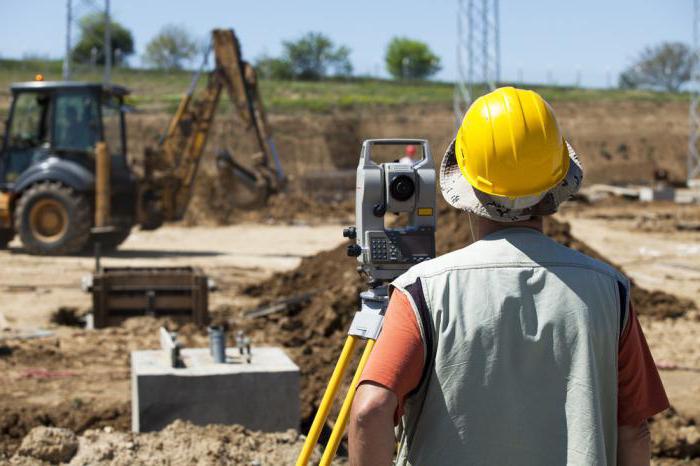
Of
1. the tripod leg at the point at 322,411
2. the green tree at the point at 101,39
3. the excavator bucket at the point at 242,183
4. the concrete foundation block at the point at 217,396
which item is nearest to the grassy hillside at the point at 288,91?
the green tree at the point at 101,39

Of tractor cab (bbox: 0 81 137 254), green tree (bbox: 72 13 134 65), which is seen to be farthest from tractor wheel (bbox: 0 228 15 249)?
green tree (bbox: 72 13 134 65)

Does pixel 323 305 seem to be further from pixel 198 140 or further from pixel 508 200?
pixel 198 140

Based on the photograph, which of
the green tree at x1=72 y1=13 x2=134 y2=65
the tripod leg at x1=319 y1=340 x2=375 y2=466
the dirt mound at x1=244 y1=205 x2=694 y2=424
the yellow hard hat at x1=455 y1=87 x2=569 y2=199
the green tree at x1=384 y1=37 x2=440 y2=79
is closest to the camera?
the yellow hard hat at x1=455 y1=87 x2=569 y2=199

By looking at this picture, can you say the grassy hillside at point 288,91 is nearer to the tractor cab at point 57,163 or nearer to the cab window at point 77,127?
the tractor cab at point 57,163

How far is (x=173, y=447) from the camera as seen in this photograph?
5.14m

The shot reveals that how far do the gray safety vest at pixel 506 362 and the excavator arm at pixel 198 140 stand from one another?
1577 cm

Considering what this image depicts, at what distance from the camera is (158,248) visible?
19.1m

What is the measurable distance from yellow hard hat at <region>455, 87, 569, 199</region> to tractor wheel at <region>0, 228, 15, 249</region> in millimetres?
→ 16113

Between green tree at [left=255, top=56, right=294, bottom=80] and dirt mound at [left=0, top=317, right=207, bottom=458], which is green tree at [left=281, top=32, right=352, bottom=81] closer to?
green tree at [left=255, top=56, right=294, bottom=80]

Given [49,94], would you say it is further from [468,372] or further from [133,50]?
[133,50]

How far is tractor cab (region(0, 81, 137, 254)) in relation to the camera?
16062 millimetres

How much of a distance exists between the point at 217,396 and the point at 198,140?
13.1 meters

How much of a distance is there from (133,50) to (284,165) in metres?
45.2

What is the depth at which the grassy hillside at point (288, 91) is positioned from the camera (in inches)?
1720
